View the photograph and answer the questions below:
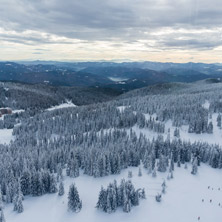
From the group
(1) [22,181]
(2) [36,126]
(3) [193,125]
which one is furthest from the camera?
(2) [36,126]

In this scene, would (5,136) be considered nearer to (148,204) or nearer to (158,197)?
(148,204)

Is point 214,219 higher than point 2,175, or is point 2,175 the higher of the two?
point 2,175

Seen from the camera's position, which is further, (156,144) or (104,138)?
(104,138)

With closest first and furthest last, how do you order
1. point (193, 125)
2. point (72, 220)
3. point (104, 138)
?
point (72, 220), point (104, 138), point (193, 125)

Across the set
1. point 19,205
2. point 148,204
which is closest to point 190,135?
point 148,204

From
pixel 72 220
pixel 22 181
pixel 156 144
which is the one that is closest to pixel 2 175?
pixel 22 181

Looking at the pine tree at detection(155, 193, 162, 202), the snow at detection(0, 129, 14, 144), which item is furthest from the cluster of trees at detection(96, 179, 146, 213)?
the snow at detection(0, 129, 14, 144)

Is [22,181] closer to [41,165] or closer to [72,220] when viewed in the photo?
[41,165]

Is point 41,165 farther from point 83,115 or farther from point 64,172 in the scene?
point 83,115
